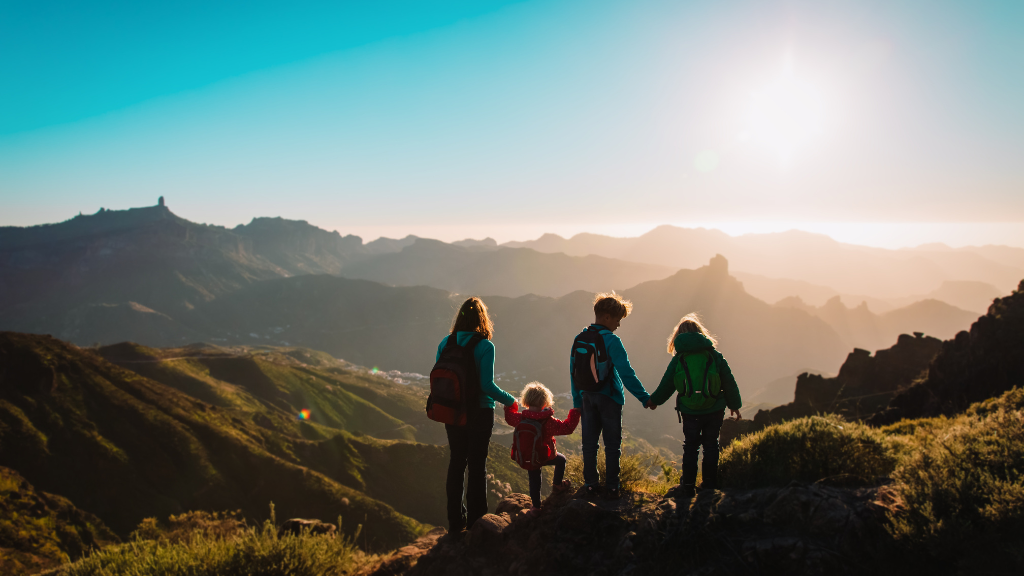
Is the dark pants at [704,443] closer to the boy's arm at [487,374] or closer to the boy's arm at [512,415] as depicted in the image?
the boy's arm at [512,415]

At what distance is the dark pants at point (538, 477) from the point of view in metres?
5.59

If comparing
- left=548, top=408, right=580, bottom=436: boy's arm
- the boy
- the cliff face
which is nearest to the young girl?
the boy

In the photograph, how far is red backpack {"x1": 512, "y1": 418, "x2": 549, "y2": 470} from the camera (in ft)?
18.4

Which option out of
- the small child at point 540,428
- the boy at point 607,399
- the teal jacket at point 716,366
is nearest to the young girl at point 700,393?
the teal jacket at point 716,366

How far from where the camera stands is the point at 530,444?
564cm

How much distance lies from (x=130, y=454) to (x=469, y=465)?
54.6m

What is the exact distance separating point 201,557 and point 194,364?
10602 centimetres

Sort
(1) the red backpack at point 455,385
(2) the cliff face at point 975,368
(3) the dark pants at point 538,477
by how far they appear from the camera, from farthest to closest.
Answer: (2) the cliff face at point 975,368
(3) the dark pants at point 538,477
(1) the red backpack at point 455,385

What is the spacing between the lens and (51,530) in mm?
31828

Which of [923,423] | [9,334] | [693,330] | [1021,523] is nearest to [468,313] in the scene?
[693,330]

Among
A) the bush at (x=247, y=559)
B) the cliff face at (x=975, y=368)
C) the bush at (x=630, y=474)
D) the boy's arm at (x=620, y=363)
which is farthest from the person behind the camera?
the cliff face at (x=975, y=368)

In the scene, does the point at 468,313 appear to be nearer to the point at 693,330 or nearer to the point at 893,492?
the point at 693,330

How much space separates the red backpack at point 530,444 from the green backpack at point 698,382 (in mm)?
1878

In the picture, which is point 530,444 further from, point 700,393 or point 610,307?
point 700,393
